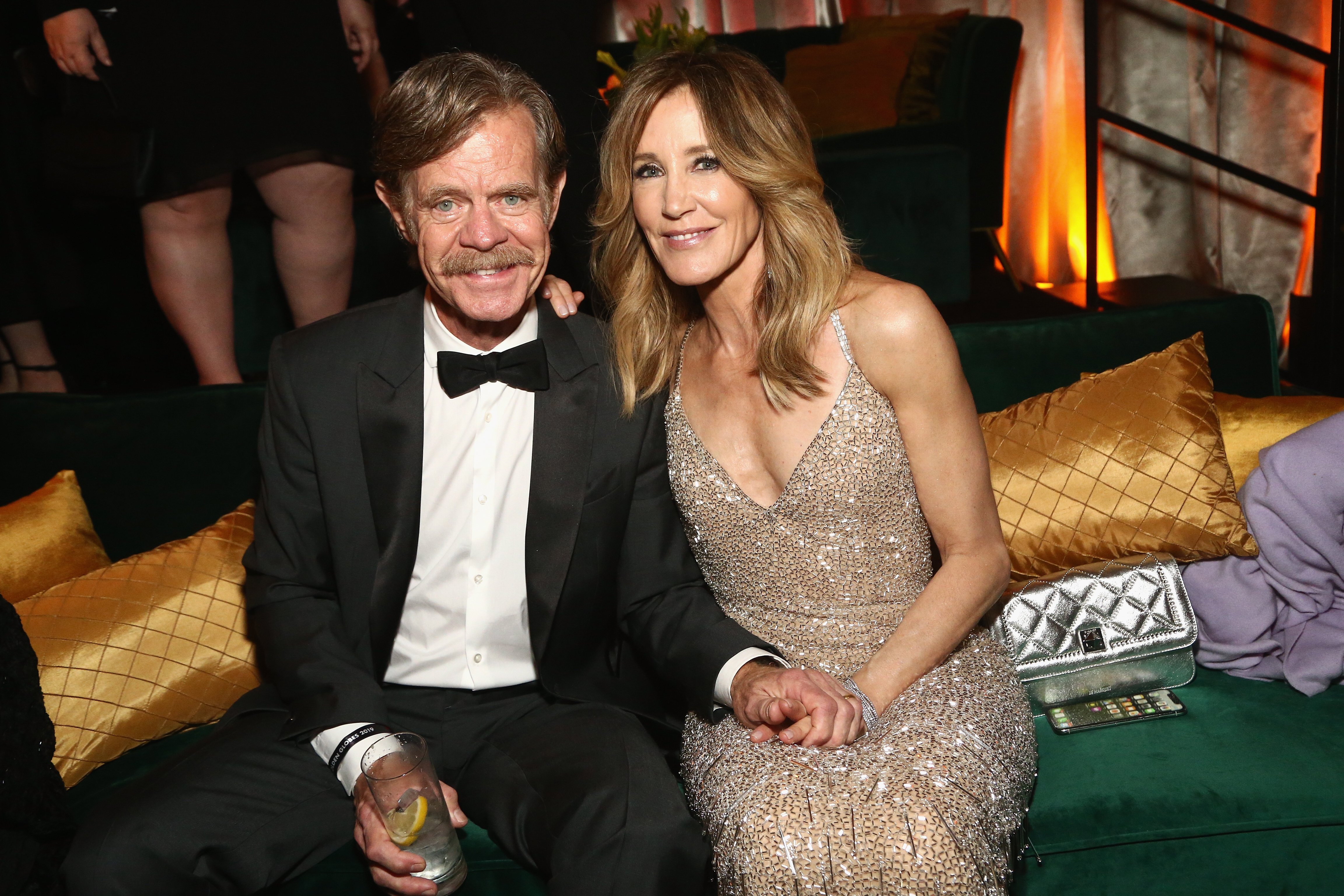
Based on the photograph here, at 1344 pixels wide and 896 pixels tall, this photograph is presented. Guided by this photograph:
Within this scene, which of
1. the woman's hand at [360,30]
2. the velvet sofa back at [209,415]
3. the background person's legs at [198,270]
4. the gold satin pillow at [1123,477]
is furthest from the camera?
the woman's hand at [360,30]

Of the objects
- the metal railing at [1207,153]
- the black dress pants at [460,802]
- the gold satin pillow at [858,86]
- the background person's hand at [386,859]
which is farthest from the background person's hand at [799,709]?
the gold satin pillow at [858,86]

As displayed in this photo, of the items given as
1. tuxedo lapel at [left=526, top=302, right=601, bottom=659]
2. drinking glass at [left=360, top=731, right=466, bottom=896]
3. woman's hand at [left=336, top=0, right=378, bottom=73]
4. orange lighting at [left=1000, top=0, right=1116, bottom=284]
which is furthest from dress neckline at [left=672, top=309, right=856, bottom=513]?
orange lighting at [left=1000, top=0, right=1116, bottom=284]

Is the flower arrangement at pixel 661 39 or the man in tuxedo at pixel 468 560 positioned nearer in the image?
the man in tuxedo at pixel 468 560

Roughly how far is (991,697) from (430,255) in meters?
1.13

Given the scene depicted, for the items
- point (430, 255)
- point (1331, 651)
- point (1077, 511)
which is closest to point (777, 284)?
point (430, 255)

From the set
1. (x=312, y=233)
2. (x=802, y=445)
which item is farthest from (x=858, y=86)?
(x=802, y=445)

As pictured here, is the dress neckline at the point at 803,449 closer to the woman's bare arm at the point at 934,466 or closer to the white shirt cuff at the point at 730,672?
the woman's bare arm at the point at 934,466

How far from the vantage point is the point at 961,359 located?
7.80 feet

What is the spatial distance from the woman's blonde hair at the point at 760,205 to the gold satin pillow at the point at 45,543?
3.62 ft

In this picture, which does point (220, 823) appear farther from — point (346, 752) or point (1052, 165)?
point (1052, 165)

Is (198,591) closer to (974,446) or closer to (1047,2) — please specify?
(974,446)

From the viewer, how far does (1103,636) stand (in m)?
1.97

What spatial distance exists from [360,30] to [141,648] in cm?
177

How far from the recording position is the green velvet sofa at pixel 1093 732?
65.2 inches
